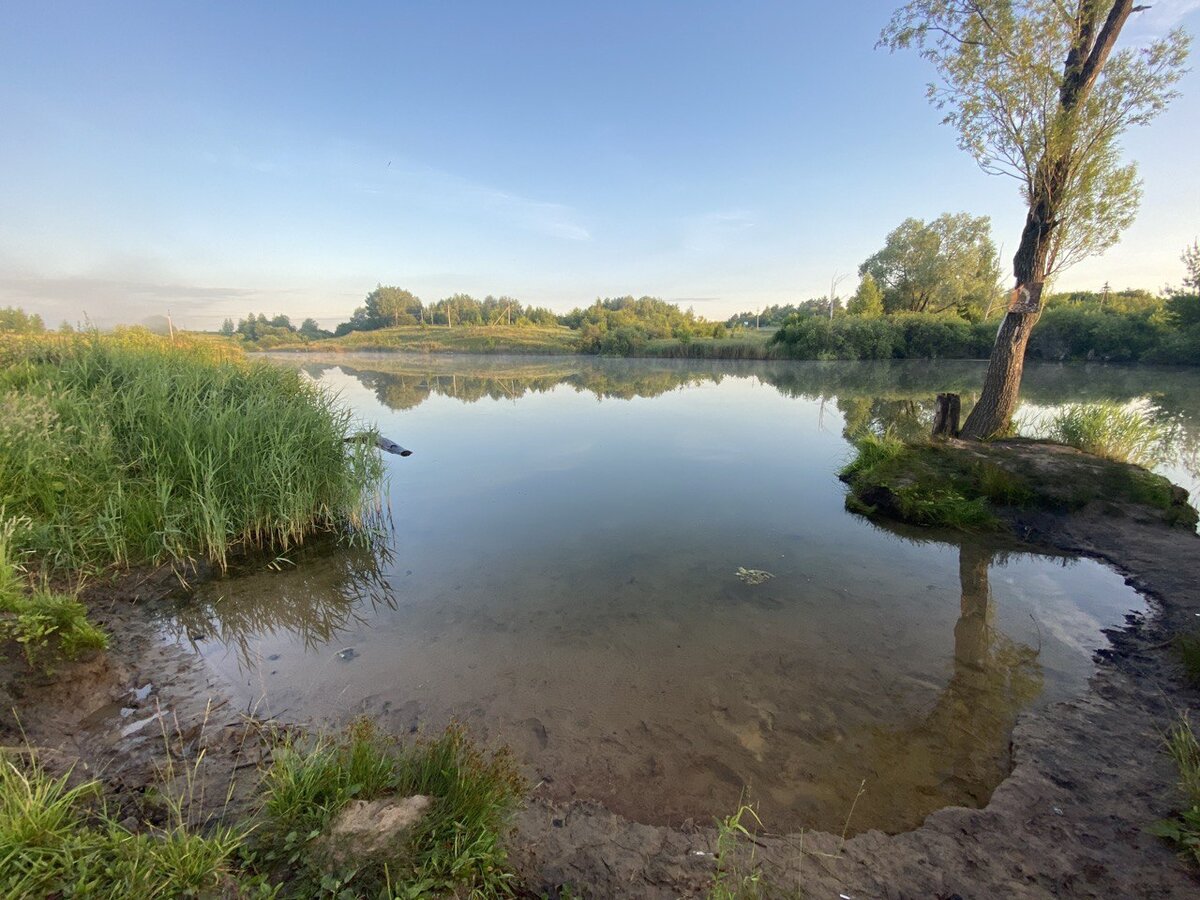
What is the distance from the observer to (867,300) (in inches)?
1731

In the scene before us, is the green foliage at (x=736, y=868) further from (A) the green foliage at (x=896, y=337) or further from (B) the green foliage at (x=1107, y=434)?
(A) the green foliage at (x=896, y=337)

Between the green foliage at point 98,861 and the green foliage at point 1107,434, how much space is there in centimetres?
1128

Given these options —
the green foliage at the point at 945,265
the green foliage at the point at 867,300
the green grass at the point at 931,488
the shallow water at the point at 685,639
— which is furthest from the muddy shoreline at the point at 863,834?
the green foliage at the point at 945,265

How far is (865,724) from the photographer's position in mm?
3178

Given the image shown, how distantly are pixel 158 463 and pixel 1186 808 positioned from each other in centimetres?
874

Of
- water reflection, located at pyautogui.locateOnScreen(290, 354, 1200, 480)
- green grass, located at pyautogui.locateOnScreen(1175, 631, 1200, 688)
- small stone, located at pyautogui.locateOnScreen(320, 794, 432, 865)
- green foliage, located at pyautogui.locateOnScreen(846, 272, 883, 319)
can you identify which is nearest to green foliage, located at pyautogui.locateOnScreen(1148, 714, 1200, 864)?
green grass, located at pyautogui.locateOnScreen(1175, 631, 1200, 688)

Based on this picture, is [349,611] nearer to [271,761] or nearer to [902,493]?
[271,761]

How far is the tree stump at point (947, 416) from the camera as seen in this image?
947cm

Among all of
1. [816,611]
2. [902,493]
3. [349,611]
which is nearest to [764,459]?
[902,493]

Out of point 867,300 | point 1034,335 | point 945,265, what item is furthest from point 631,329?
point 1034,335

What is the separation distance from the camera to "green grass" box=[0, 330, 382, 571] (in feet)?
15.6

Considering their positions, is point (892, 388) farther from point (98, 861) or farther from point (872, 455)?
point (98, 861)

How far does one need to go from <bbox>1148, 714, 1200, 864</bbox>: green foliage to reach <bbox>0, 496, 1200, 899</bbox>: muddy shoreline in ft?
0.21

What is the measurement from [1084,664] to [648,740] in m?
3.56
